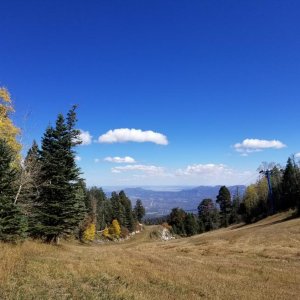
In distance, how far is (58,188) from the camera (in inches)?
1363

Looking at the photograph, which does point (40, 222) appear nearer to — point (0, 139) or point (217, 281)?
point (0, 139)

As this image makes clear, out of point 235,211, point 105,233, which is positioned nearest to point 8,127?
point 105,233

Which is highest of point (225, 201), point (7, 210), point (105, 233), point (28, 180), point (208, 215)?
point (28, 180)

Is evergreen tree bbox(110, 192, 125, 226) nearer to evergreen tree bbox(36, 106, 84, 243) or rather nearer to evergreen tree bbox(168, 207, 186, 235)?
evergreen tree bbox(168, 207, 186, 235)

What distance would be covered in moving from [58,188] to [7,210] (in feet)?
32.6

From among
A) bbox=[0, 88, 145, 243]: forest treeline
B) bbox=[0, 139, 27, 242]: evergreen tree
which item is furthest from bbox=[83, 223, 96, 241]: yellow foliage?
bbox=[0, 139, 27, 242]: evergreen tree

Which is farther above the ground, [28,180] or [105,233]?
[28,180]

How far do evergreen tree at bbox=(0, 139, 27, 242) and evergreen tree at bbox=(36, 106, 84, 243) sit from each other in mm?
8266

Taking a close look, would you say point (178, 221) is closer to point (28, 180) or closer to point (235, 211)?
point (235, 211)

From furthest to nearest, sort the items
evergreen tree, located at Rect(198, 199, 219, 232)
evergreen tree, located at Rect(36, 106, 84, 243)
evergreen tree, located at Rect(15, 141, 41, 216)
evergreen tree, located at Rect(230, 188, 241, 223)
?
evergreen tree, located at Rect(198, 199, 219, 232), evergreen tree, located at Rect(230, 188, 241, 223), evergreen tree, located at Rect(36, 106, 84, 243), evergreen tree, located at Rect(15, 141, 41, 216)

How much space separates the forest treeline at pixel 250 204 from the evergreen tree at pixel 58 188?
2471 inches

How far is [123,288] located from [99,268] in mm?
4695

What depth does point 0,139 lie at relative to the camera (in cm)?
2595

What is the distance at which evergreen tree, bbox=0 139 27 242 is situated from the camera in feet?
79.6
